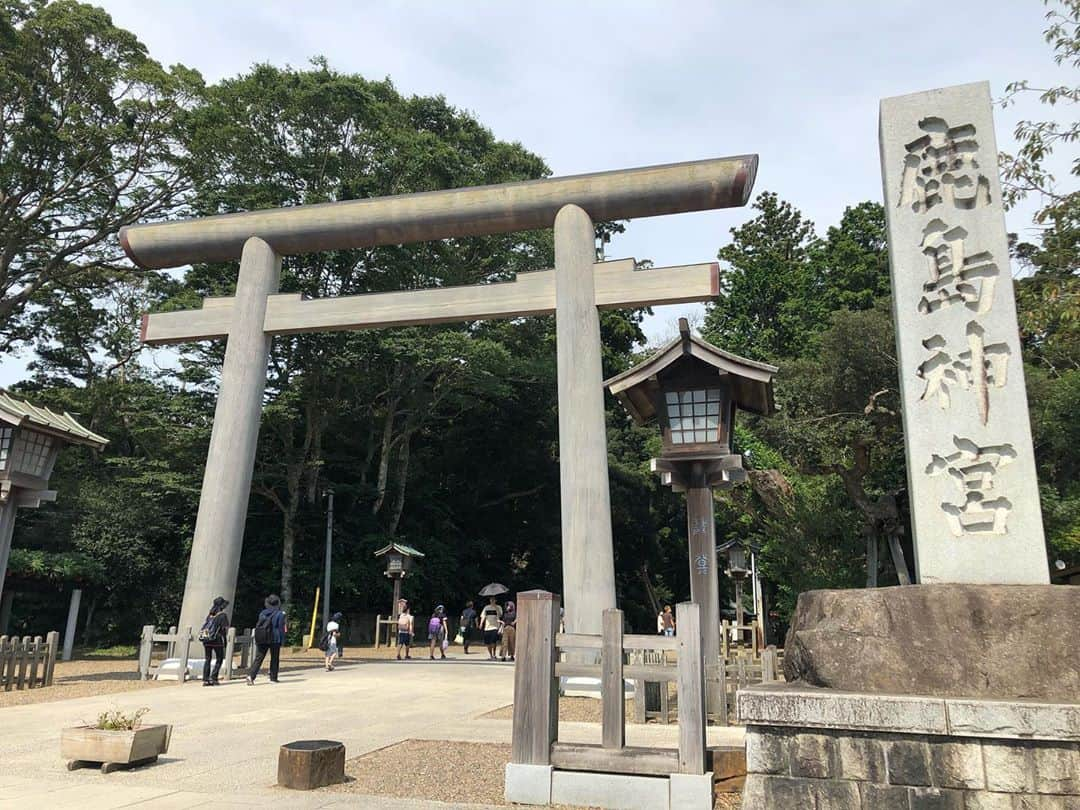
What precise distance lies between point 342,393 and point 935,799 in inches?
998

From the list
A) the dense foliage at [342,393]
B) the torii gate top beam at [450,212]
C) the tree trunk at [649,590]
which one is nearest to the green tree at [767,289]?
the dense foliage at [342,393]

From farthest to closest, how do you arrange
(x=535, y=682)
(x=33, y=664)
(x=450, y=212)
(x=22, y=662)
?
(x=450, y=212)
(x=33, y=664)
(x=22, y=662)
(x=535, y=682)

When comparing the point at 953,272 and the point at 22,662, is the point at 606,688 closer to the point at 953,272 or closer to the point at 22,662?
the point at 953,272

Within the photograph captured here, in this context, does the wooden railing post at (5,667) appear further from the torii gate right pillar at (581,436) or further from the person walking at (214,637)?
the torii gate right pillar at (581,436)

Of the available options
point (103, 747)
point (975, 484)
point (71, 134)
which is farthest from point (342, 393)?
point (975, 484)

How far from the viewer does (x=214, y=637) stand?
1165 cm

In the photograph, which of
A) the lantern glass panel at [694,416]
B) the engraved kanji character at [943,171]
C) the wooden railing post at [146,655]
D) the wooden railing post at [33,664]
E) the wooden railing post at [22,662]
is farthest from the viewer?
the wooden railing post at [146,655]

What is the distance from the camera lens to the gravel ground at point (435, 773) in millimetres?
5344

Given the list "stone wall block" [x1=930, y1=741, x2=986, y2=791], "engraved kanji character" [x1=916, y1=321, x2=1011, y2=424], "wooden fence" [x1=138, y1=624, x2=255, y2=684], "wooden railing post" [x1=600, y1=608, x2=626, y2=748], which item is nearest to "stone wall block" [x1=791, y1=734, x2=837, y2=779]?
"stone wall block" [x1=930, y1=741, x2=986, y2=791]

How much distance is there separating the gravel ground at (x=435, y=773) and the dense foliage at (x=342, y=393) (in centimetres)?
1727

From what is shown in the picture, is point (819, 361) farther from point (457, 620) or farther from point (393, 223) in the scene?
point (457, 620)

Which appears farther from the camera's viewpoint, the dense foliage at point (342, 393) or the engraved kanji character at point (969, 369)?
the dense foliage at point (342, 393)

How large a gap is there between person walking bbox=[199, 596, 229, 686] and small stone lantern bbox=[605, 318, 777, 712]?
25.1ft

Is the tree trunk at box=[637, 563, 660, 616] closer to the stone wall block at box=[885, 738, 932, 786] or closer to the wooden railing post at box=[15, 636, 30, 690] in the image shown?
the wooden railing post at box=[15, 636, 30, 690]
